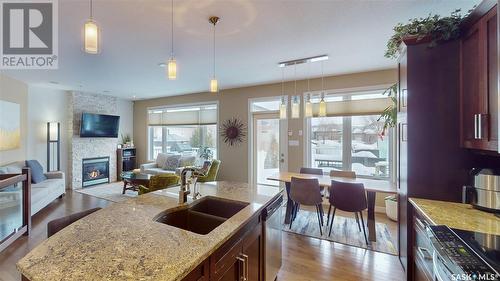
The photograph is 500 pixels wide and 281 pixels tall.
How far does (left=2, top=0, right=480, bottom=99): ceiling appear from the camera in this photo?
7.27 ft

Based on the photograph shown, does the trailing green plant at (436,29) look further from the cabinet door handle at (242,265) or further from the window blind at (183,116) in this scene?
Result: the window blind at (183,116)

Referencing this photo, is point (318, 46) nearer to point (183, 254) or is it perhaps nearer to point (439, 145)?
point (439, 145)

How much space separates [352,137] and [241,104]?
8.99ft

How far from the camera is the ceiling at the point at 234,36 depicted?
87.3 inches

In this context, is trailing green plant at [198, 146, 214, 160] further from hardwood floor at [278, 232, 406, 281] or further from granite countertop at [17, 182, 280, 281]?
granite countertop at [17, 182, 280, 281]

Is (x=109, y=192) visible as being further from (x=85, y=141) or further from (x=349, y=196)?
(x=349, y=196)

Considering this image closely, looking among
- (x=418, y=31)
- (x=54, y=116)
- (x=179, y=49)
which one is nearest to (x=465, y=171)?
(x=418, y=31)

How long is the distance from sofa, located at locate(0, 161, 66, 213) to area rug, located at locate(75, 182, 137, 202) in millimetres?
750

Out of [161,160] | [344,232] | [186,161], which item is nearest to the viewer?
[344,232]

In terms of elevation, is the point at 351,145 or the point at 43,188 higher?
the point at 351,145

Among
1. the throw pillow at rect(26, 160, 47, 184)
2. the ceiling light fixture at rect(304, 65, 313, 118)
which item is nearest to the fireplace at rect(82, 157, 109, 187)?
the throw pillow at rect(26, 160, 47, 184)

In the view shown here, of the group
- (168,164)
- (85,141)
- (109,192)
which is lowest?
(109,192)

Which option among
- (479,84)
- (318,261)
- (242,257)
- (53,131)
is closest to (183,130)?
(53,131)

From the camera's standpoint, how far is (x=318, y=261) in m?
2.64
